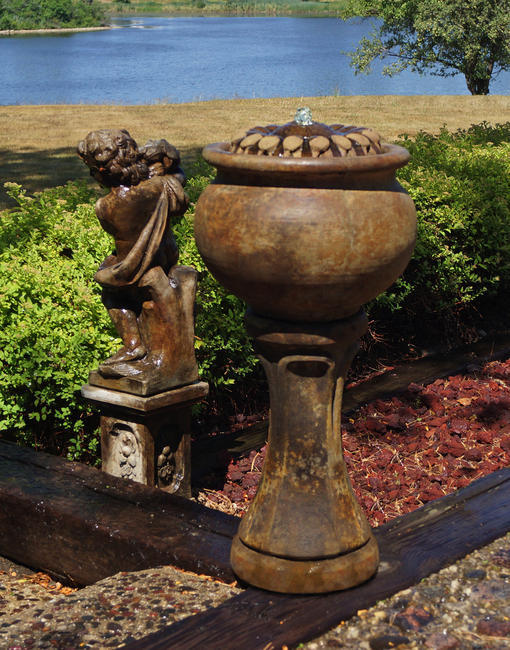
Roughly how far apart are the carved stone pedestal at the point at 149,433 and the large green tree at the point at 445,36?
18610mm

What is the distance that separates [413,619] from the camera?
285 centimetres

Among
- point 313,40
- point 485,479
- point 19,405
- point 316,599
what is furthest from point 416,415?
point 313,40

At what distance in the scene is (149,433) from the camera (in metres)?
4.21

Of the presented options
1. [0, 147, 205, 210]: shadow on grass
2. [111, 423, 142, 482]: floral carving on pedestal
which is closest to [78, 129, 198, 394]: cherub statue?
[111, 423, 142, 482]: floral carving on pedestal

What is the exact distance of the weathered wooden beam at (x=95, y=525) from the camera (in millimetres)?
3381


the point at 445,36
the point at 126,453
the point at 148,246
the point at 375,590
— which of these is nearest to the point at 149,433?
the point at 126,453

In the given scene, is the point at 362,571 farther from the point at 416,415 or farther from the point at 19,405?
the point at 416,415

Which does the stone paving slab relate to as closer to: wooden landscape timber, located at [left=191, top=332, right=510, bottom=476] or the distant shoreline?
wooden landscape timber, located at [left=191, top=332, right=510, bottom=476]

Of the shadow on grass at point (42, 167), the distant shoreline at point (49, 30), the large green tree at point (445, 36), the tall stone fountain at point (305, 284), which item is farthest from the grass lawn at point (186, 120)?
the distant shoreline at point (49, 30)

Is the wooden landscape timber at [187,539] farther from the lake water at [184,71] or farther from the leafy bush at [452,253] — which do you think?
the lake water at [184,71]

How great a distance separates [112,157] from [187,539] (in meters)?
1.68

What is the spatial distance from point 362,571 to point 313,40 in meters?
53.8

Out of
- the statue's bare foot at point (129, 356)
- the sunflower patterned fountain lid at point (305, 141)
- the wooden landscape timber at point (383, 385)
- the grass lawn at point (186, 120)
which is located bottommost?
the grass lawn at point (186, 120)

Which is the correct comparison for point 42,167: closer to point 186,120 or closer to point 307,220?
point 186,120
